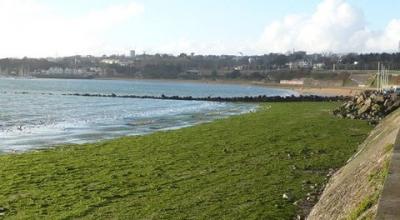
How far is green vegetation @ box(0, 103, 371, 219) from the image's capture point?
11.9 meters

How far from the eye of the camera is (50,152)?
24.2 metres

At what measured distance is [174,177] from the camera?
15969 millimetres

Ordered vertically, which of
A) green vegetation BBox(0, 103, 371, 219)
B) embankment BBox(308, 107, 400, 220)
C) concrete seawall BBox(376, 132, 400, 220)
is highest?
concrete seawall BBox(376, 132, 400, 220)

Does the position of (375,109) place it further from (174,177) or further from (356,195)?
(356,195)

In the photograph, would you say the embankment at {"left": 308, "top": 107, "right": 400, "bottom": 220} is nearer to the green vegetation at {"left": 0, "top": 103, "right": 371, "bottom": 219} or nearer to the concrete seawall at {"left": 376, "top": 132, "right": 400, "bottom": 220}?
the concrete seawall at {"left": 376, "top": 132, "right": 400, "bottom": 220}

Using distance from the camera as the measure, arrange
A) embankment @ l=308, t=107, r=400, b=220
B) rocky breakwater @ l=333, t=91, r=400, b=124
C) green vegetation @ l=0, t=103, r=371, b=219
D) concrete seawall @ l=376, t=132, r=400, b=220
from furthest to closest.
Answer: rocky breakwater @ l=333, t=91, r=400, b=124
green vegetation @ l=0, t=103, r=371, b=219
embankment @ l=308, t=107, r=400, b=220
concrete seawall @ l=376, t=132, r=400, b=220

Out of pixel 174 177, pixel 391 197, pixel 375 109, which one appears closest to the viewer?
pixel 391 197

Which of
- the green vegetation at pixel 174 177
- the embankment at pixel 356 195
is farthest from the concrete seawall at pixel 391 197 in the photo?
the green vegetation at pixel 174 177

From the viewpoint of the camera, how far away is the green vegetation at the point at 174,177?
11930 mm

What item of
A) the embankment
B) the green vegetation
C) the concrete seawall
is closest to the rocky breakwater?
the green vegetation

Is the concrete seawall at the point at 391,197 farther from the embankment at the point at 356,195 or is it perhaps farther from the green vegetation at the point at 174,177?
the green vegetation at the point at 174,177

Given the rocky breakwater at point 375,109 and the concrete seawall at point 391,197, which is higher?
the concrete seawall at point 391,197

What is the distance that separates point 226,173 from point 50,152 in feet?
35.3

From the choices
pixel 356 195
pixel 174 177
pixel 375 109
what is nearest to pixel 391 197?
pixel 356 195
